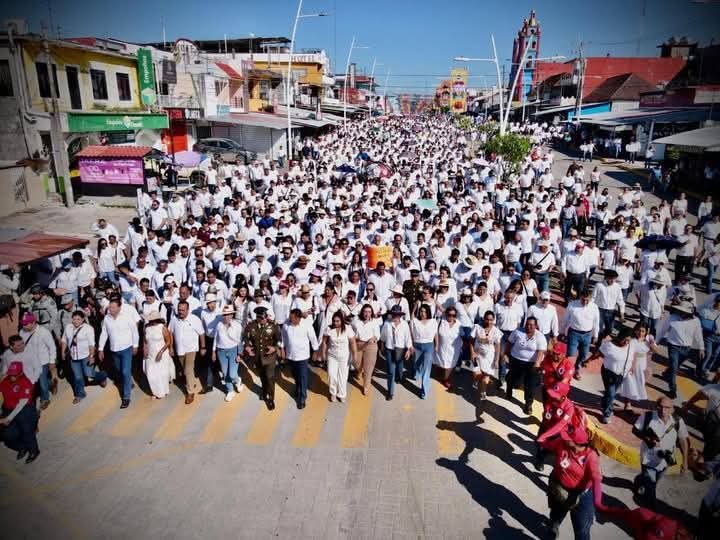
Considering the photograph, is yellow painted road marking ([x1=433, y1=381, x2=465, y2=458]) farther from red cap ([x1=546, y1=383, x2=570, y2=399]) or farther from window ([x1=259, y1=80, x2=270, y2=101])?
window ([x1=259, y1=80, x2=270, y2=101])

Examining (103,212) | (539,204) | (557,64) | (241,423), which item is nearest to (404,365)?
(241,423)

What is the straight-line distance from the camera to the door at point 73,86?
21.4 metres

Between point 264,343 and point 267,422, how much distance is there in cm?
109

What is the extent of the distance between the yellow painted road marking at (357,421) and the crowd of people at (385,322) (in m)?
0.22

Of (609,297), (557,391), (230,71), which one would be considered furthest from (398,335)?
(230,71)

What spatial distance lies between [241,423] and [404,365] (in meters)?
2.88

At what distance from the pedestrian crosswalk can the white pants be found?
6.9 inches

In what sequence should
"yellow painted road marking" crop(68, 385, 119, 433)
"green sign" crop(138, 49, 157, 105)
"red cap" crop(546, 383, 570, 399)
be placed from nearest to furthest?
"red cap" crop(546, 383, 570, 399), "yellow painted road marking" crop(68, 385, 119, 433), "green sign" crop(138, 49, 157, 105)

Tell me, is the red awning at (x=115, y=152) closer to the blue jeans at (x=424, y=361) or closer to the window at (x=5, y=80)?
the window at (x=5, y=80)

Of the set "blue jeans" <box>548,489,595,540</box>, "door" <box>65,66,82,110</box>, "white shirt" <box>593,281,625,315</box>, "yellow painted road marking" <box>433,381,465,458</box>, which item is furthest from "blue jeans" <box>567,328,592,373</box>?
"door" <box>65,66,82,110</box>

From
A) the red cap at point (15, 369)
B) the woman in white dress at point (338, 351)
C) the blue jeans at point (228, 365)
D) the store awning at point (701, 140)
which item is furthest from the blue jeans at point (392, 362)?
the store awning at point (701, 140)

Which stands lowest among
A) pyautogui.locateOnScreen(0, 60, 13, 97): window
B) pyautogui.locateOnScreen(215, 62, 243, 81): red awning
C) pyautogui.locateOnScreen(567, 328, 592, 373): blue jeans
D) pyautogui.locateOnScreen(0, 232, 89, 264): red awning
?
pyautogui.locateOnScreen(567, 328, 592, 373): blue jeans

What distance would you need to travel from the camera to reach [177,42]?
3244 cm

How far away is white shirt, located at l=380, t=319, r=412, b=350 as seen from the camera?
24.0 feet
